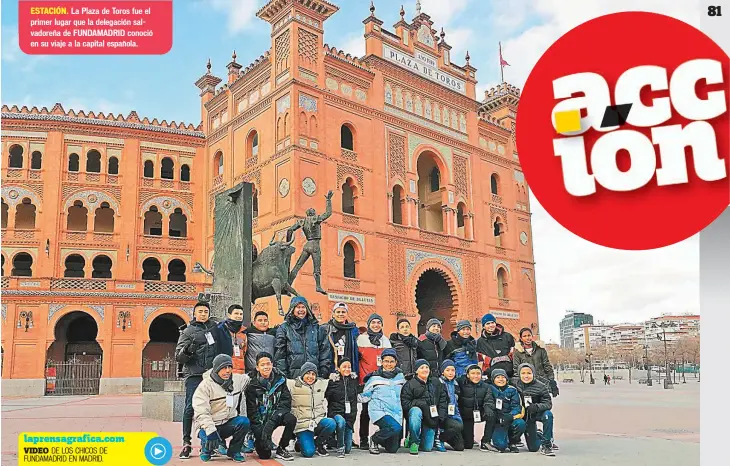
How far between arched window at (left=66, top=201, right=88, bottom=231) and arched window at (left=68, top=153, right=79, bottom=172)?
114 cm

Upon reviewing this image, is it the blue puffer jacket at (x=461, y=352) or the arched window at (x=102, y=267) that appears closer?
the blue puffer jacket at (x=461, y=352)

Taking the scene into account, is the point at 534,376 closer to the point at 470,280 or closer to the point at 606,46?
the point at 606,46

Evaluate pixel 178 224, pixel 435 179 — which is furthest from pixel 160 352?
pixel 435 179

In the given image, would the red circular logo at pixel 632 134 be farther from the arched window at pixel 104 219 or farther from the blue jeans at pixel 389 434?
the arched window at pixel 104 219

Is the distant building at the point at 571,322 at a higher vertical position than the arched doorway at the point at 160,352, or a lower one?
higher

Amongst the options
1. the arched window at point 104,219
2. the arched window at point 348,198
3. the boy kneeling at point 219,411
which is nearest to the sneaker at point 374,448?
the boy kneeling at point 219,411

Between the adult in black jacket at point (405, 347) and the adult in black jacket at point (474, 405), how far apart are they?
590mm

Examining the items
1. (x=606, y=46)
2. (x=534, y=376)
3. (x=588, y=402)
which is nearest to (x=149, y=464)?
(x=534, y=376)

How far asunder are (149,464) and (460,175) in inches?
653

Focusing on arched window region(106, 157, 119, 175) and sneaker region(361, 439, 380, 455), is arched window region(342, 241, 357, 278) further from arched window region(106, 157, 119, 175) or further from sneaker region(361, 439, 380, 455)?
sneaker region(361, 439, 380, 455)

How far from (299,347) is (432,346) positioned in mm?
1546

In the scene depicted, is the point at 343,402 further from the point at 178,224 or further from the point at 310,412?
the point at 178,224

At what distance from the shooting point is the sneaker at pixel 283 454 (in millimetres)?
5363

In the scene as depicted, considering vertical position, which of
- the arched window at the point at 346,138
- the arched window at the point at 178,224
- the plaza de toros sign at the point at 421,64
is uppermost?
the plaza de toros sign at the point at 421,64
